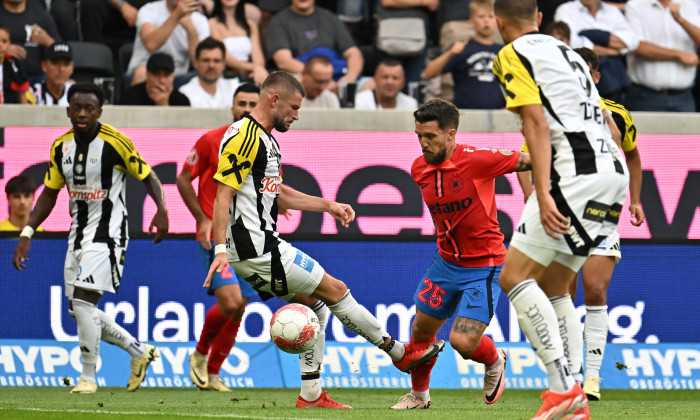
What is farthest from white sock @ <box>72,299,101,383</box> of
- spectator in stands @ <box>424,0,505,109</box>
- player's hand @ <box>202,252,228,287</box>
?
spectator in stands @ <box>424,0,505,109</box>

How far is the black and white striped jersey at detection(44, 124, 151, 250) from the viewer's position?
9.02m

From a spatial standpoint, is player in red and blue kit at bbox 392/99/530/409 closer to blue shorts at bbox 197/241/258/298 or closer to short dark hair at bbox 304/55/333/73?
blue shorts at bbox 197/241/258/298

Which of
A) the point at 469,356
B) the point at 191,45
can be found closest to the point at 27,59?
the point at 191,45

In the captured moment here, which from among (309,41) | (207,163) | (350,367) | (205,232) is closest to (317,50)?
(309,41)

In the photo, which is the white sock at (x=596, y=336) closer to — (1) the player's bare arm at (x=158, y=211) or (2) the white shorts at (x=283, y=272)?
(2) the white shorts at (x=283, y=272)

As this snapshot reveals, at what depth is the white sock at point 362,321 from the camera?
23.3 feet

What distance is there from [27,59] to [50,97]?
34.0 inches

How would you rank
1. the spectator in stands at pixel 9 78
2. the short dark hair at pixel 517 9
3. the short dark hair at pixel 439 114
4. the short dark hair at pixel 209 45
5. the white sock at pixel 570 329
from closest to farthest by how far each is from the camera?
the short dark hair at pixel 517 9 < the white sock at pixel 570 329 < the short dark hair at pixel 439 114 < the spectator in stands at pixel 9 78 < the short dark hair at pixel 209 45

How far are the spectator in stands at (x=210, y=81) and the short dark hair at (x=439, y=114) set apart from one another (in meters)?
5.40

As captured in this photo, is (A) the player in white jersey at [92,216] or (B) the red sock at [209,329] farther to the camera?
(B) the red sock at [209,329]

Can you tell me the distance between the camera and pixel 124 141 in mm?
9164

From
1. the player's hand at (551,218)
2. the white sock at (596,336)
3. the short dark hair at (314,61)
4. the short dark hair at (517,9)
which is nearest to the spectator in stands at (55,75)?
the short dark hair at (314,61)

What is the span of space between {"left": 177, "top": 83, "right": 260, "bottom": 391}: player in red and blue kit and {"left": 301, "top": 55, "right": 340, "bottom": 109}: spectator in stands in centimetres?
270

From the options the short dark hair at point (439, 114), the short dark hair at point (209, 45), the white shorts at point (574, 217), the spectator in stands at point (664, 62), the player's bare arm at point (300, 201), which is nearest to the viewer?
the white shorts at point (574, 217)
